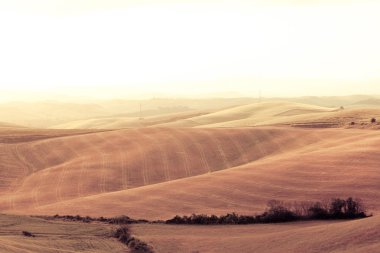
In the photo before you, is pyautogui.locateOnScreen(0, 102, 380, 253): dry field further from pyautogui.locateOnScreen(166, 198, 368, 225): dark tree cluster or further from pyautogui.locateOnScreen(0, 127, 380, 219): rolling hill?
pyautogui.locateOnScreen(166, 198, 368, 225): dark tree cluster

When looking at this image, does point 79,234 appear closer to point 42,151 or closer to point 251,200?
point 251,200

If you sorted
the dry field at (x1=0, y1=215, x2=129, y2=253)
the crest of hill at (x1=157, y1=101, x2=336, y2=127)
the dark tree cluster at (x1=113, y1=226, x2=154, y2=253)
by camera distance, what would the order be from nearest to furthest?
1. the dry field at (x1=0, y1=215, x2=129, y2=253)
2. the dark tree cluster at (x1=113, y1=226, x2=154, y2=253)
3. the crest of hill at (x1=157, y1=101, x2=336, y2=127)

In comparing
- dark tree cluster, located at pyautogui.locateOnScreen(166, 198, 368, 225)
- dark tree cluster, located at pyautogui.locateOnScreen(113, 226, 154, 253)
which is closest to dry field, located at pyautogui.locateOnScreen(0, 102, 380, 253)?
dark tree cluster, located at pyautogui.locateOnScreen(113, 226, 154, 253)

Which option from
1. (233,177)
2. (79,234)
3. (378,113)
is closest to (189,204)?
(233,177)

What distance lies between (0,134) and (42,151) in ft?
54.4

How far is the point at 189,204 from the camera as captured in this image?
40594 millimetres

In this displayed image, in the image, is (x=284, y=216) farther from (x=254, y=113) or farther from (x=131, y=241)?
(x=254, y=113)

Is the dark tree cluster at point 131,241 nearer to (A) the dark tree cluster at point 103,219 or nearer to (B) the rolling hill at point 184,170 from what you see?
(A) the dark tree cluster at point 103,219

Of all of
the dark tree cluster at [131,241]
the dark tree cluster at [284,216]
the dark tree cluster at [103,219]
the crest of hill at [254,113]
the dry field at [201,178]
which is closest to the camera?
the dark tree cluster at [131,241]

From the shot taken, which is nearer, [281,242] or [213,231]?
[281,242]

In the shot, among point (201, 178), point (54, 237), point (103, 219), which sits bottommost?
point (103, 219)

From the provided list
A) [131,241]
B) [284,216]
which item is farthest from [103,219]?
[284,216]

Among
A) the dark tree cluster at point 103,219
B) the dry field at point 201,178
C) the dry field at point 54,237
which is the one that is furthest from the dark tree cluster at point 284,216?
the dry field at point 54,237

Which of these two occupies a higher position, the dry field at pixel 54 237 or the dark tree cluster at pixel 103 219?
the dry field at pixel 54 237
